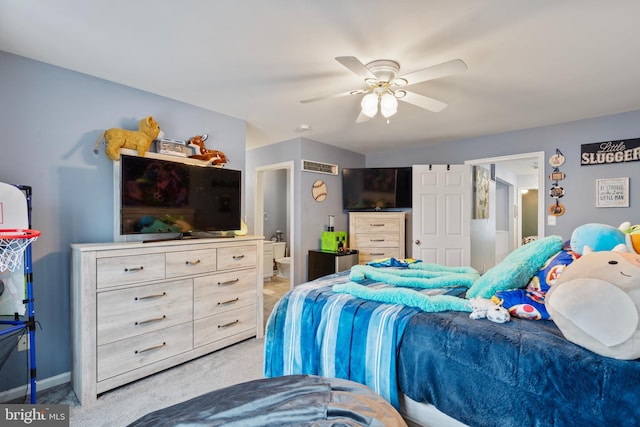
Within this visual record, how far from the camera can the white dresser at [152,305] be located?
197 centimetres

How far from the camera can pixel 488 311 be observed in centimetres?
133

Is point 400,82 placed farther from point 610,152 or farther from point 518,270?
point 610,152

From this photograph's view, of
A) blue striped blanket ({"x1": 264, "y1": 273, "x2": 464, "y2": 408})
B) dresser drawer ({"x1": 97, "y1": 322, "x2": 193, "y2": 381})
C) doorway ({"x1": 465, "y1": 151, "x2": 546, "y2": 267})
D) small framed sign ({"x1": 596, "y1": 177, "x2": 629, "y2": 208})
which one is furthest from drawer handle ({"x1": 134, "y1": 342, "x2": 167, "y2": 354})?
doorway ({"x1": 465, "y1": 151, "x2": 546, "y2": 267})

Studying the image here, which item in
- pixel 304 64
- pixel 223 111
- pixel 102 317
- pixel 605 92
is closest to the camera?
pixel 102 317

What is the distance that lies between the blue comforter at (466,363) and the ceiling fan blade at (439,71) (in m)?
1.37

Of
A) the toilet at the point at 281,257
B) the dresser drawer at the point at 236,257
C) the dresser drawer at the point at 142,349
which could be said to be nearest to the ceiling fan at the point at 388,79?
the dresser drawer at the point at 236,257

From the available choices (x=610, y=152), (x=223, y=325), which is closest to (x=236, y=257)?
(x=223, y=325)

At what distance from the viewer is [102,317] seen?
201 centimetres

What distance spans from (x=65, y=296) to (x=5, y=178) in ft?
3.03

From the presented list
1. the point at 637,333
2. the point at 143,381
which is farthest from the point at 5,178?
the point at 637,333

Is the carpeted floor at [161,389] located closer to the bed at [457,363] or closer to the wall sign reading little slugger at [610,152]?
the bed at [457,363]

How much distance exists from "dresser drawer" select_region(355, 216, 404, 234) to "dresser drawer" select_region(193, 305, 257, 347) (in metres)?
2.30

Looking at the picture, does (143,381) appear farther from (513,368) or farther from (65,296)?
(513,368)

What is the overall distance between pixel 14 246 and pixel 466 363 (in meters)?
2.74
